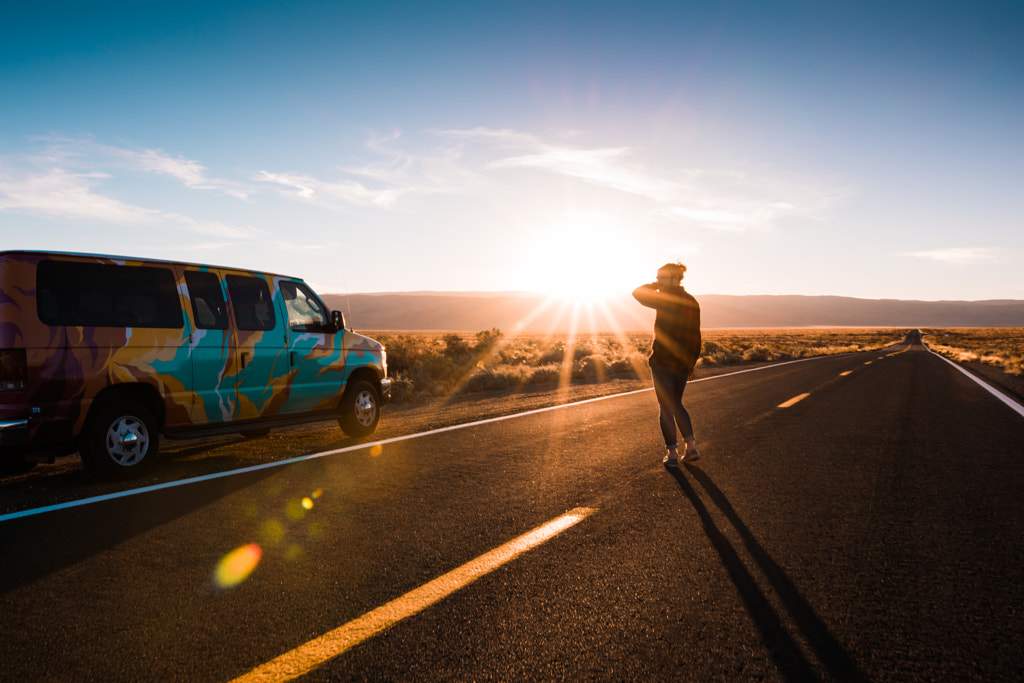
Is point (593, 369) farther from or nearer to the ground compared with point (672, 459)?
nearer to the ground

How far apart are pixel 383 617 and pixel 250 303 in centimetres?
505

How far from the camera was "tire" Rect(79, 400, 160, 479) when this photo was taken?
18.2 feet

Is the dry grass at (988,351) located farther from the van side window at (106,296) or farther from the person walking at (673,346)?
the van side window at (106,296)

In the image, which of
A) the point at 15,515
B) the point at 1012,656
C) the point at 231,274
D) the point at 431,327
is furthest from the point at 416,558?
the point at 431,327

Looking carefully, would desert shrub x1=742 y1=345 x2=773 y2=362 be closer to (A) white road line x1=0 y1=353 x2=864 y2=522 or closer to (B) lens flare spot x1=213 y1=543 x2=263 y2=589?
(A) white road line x1=0 y1=353 x2=864 y2=522

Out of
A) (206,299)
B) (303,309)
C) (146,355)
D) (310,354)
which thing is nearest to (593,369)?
(303,309)

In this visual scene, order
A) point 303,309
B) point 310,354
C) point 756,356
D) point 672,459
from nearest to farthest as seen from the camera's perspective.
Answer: point 672,459 → point 310,354 → point 303,309 → point 756,356

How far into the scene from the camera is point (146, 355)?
5.92m

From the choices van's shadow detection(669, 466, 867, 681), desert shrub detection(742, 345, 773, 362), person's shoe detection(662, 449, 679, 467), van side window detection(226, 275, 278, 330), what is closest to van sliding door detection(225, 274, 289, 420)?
van side window detection(226, 275, 278, 330)

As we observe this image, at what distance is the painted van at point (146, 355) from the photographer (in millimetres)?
5164

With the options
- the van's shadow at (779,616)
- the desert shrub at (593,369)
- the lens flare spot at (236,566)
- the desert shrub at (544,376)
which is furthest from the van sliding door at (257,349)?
the desert shrub at (593,369)

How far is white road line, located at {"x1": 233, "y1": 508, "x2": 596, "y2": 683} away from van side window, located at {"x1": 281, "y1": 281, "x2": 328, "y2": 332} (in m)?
4.59

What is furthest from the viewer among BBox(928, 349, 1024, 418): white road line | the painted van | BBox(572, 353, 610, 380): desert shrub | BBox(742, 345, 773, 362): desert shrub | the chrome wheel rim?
BBox(742, 345, 773, 362): desert shrub

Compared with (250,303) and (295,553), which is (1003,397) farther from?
(295,553)
